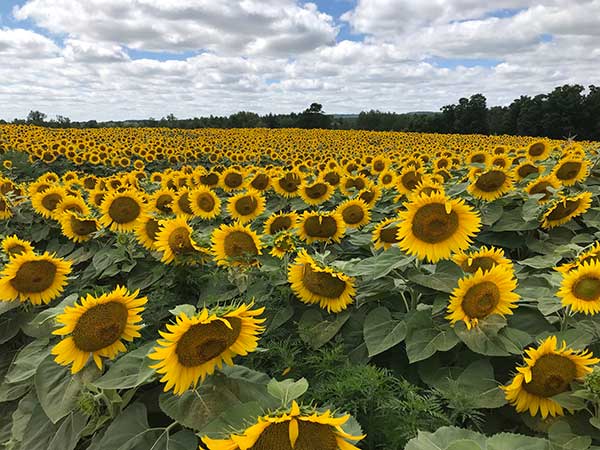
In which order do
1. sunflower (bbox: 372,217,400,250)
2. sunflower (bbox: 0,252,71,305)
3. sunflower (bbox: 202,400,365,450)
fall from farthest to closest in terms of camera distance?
sunflower (bbox: 372,217,400,250) < sunflower (bbox: 0,252,71,305) < sunflower (bbox: 202,400,365,450)

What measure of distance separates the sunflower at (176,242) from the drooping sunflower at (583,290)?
7.36 ft

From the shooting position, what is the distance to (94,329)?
6.65 feet

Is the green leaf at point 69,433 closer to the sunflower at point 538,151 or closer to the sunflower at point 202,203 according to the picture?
the sunflower at point 202,203

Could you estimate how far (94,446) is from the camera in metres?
1.91

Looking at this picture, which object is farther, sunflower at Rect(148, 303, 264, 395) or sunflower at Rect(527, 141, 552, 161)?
sunflower at Rect(527, 141, 552, 161)

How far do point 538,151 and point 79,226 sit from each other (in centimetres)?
586

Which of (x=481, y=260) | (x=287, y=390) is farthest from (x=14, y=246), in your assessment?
(x=481, y=260)

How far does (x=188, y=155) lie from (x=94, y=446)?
1222cm

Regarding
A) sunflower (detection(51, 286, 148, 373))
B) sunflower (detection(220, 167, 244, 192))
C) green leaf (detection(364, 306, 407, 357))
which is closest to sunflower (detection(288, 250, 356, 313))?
green leaf (detection(364, 306, 407, 357))

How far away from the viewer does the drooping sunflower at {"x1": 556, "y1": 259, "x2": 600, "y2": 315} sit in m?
2.13

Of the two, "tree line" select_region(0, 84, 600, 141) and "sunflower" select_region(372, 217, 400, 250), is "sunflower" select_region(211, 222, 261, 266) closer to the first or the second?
"sunflower" select_region(372, 217, 400, 250)

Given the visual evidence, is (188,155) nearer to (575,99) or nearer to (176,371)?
(176,371)

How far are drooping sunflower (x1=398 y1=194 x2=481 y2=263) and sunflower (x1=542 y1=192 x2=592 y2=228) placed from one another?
1713 millimetres

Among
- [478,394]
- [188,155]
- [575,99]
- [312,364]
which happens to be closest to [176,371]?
[312,364]
